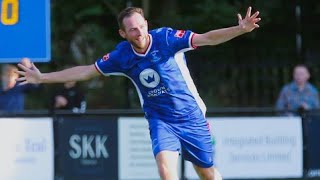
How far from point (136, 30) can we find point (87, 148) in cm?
442

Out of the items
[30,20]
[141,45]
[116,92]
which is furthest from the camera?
[116,92]

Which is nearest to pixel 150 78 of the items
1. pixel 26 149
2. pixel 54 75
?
pixel 54 75

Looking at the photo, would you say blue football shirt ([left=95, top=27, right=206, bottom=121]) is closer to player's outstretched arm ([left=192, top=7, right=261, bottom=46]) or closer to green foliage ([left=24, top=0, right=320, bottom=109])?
player's outstretched arm ([left=192, top=7, right=261, bottom=46])

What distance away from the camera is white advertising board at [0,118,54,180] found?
11.5m

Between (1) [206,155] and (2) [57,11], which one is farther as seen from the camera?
(2) [57,11]

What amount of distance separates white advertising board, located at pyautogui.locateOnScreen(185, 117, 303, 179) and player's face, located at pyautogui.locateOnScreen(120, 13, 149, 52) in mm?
4353

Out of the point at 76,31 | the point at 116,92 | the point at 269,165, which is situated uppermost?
the point at 76,31

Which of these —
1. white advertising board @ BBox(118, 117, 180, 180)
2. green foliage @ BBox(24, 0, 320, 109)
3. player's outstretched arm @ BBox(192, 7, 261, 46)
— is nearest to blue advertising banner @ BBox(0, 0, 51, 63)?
white advertising board @ BBox(118, 117, 180, 180)

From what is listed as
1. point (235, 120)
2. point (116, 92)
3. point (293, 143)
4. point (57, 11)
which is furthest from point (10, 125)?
point (57, 11)

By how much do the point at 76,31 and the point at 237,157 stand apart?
8.33 meters

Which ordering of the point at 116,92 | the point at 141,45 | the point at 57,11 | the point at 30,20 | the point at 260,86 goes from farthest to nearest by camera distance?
the point at 57,11
the point at 116,92
the point at 260,86
the point at 30,20
the point at 141,45

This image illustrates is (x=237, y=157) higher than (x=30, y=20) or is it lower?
lower

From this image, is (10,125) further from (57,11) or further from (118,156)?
(57,11)

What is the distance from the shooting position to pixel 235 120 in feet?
39.1
